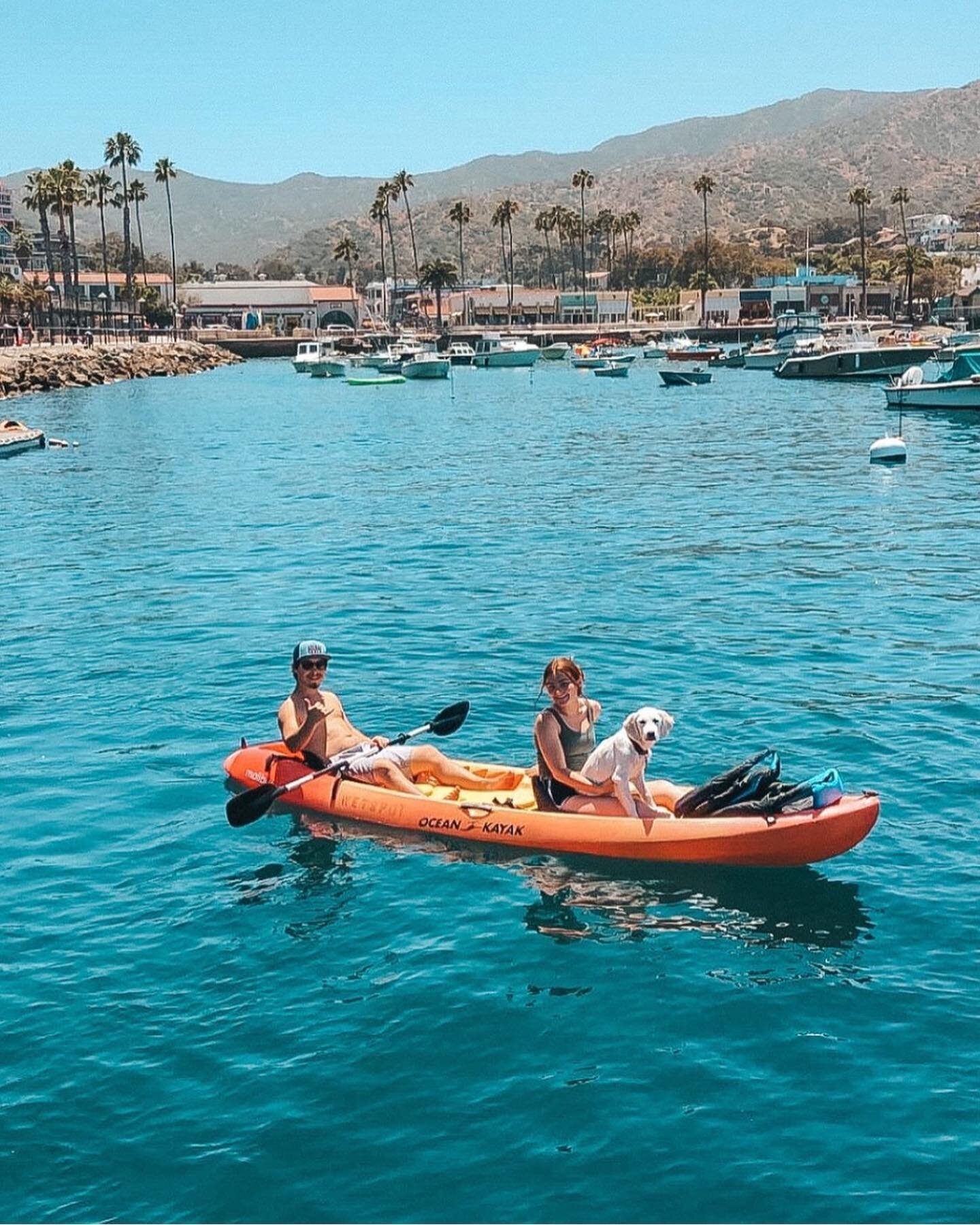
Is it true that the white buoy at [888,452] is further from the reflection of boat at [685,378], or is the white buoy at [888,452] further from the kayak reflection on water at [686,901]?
the reflection of boat at [685,378]

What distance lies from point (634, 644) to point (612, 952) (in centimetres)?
1022

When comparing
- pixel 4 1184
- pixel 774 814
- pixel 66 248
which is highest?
pixel 66 248

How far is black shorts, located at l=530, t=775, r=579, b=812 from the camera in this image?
1304cm

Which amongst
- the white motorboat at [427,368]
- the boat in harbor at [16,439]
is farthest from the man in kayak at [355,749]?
the white motorboat at [427,368]

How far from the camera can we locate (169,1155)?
8781mm

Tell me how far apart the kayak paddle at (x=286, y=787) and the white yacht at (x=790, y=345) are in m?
86.6

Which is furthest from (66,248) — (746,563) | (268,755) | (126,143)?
(268,755)

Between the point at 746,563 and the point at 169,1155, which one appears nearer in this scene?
the point at 169,1155

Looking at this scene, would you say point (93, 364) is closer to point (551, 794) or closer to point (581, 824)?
point (551, 794)

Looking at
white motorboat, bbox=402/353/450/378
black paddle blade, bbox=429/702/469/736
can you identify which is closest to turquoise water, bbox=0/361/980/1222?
black paddle blade, bbox=429/702/469/736

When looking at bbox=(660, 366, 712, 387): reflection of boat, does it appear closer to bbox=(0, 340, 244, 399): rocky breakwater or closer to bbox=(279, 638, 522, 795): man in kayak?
bbox=(0, 340, 244, 399): rocky breakwater

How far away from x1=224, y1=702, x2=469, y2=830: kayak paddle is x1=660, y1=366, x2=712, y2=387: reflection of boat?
80694mm

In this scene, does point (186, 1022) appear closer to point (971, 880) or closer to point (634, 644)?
point (971, 880)

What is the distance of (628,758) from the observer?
1245cm
